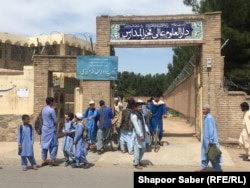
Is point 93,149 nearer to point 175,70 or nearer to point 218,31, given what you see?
point 218,31

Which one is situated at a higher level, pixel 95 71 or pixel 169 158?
pixel 95 71

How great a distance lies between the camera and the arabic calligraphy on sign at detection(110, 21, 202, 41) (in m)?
13.2

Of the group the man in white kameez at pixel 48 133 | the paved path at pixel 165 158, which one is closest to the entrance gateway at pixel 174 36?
the paved path at pixel 165 158

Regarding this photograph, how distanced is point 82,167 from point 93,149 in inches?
91.2

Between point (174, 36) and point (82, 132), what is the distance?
17.4ft

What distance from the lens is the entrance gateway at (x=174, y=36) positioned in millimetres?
12992

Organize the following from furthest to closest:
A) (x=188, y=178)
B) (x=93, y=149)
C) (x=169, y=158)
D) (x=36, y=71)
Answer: (x=36, y=71), (x=93, y=149), (x=169, y=158), (x=188, y=178)

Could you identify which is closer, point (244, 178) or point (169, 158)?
point (244, 178)

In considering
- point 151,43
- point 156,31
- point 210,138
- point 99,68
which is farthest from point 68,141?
point 156,31

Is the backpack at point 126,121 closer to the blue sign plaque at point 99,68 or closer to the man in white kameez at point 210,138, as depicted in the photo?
the blue sign plaque at point 99,68

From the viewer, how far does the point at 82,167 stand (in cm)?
965

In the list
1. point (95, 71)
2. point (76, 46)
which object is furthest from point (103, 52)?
point (76, 46)

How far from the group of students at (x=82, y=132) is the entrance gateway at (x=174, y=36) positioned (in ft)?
6.74

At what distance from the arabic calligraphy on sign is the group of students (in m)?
3.09
